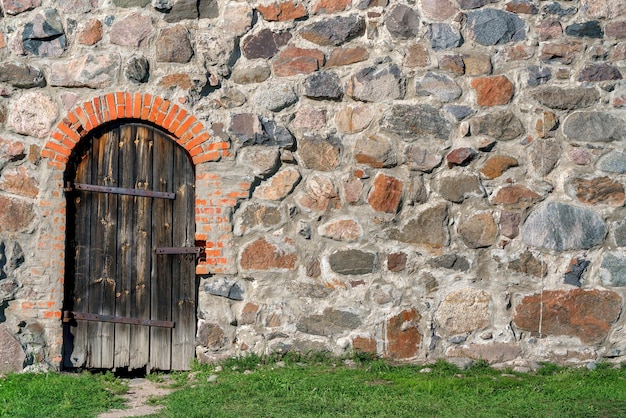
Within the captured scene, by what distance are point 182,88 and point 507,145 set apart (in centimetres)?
262

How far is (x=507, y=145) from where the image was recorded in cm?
661

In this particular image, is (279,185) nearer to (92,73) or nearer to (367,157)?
(367,157)

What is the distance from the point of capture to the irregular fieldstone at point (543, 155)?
21.7 ft

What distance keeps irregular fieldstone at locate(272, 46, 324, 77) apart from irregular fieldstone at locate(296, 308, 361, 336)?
1914mm

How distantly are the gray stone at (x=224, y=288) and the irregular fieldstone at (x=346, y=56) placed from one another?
6.21 feet

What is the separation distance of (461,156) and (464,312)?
4.04 ft

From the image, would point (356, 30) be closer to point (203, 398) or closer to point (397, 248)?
point (397, 248)

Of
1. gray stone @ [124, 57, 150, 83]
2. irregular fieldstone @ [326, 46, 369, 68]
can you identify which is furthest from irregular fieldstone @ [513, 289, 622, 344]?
gray stone @ [124, 57, 150, 83]

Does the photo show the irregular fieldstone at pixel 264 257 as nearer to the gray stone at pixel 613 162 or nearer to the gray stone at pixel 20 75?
the gray stone at pixel 20 75

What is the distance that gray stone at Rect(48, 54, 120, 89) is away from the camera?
6578 mm

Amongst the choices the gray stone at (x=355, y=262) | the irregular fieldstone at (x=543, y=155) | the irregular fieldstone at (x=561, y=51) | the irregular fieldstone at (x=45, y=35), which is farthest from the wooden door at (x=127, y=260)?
the irregular fieldstone at (x=561, y=51)

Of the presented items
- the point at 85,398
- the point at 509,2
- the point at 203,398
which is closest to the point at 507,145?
the point at 509,2

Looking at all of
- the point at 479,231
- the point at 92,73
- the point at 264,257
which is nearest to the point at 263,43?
the point at 92,73

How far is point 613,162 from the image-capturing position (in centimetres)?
661
